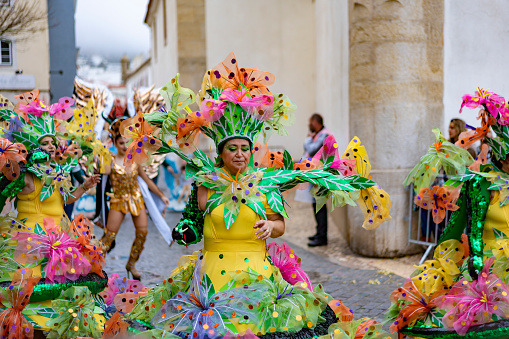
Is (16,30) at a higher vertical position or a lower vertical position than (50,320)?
higher

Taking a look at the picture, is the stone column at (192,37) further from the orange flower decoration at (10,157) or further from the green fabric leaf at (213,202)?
the green fabric leaf at (213,202)

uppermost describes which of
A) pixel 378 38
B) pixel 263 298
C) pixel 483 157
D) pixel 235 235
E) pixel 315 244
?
pixel 378 38

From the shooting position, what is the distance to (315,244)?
9375mm

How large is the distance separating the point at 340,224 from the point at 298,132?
6895 millimetres

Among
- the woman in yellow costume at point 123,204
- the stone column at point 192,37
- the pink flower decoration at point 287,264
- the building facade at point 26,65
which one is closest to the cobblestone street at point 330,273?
the woman in yellow costume at point 123,204

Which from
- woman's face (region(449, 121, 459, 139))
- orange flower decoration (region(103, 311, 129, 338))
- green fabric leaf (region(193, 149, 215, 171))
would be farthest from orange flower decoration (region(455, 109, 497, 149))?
orange flower decoration (region(103, 311, 129, 338))

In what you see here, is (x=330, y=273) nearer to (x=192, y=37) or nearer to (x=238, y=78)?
(x=238, y=78)

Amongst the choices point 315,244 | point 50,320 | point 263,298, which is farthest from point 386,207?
point 315,244

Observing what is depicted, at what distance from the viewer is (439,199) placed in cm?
474

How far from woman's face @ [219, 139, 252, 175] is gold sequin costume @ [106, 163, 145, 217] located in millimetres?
3390

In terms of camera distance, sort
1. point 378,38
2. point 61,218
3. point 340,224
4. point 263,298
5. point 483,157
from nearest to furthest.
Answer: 1. point 263,298
2. point 483,157
3. point 61,218
4. point 378,38
5. point 340,224

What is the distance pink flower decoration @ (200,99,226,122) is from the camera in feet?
12.5

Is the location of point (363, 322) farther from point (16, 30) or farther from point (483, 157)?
point (16, 30)

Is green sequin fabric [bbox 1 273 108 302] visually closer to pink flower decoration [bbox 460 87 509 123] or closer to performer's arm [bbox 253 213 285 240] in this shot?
performer's arm [bbox 253 213 285 240]
